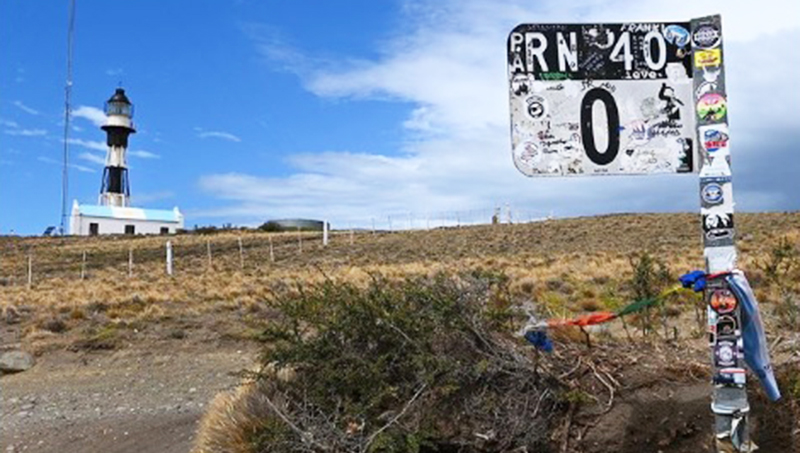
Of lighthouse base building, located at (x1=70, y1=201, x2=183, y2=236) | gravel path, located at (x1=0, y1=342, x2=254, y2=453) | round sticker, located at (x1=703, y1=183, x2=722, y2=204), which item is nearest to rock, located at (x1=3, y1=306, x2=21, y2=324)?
gravel path, located at (x1=0, y1=342, x2=254, y2=453)

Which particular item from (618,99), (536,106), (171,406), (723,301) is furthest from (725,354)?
(171,406)

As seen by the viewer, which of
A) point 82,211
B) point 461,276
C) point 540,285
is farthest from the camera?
point 82,211

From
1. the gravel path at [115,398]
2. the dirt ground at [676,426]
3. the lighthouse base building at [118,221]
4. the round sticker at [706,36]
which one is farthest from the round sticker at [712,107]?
the lighthouse base building at [118,221]

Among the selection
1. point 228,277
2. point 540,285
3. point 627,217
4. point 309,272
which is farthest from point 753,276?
point 627,217

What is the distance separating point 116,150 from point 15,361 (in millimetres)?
66237

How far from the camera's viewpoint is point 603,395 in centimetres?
423

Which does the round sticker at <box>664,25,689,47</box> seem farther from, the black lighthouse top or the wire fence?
the black lighthouse top

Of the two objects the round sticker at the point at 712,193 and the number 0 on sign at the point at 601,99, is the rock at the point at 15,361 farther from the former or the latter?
the round sticker at the point at 712,193

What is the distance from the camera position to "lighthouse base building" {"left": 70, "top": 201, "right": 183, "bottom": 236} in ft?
229

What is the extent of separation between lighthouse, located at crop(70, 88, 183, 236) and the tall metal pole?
72.1 meters

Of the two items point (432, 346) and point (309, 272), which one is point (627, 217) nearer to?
point (309, 272)

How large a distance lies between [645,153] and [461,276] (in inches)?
68.2

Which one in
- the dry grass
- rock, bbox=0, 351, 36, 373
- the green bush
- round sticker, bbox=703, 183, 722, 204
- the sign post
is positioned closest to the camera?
round sticker, bbox=703, 183, 722, 204

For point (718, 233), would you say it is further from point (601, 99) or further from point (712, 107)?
point (601, 99)
